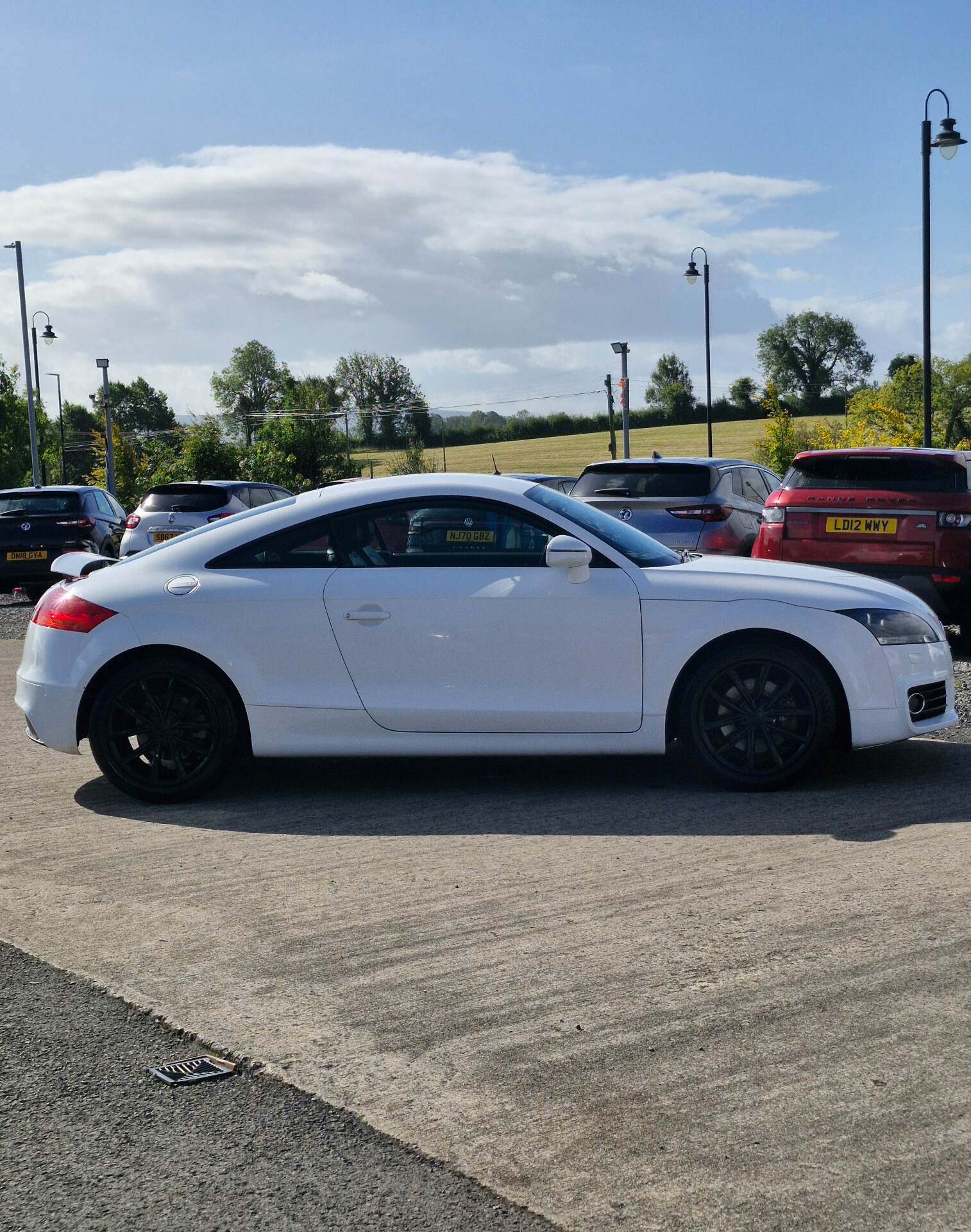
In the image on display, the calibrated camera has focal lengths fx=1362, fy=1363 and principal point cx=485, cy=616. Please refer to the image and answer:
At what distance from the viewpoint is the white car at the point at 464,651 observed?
21.1ft

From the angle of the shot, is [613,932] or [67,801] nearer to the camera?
[613,932]

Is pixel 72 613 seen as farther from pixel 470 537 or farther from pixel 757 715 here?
pixel 757 715

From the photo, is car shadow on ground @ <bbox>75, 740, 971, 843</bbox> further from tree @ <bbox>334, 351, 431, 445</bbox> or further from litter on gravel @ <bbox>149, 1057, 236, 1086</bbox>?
tree @ <bbox>334, 351, 431, 445</bbox>

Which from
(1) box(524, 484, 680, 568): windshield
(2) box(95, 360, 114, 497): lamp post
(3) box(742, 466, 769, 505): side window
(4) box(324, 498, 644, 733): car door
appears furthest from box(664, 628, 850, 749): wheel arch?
(2) box(95, 360, 114, 497): lamp post

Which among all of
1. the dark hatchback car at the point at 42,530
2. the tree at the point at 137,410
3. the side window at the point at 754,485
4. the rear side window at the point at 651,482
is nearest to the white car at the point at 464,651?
the rear side window at the point at 651,482

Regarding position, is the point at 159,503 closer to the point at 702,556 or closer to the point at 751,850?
the point at 702,556

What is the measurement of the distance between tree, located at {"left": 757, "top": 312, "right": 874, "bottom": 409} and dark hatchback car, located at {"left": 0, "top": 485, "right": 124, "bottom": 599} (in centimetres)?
13049

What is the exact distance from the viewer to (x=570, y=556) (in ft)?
21.0

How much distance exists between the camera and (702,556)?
7.33 m

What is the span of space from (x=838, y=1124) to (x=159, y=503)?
17.5 metres

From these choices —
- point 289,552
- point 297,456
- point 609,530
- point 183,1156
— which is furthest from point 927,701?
point 297,456

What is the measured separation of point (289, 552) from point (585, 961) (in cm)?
312

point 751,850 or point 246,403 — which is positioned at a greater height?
point 246,403

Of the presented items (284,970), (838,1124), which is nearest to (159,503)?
(284,970)
